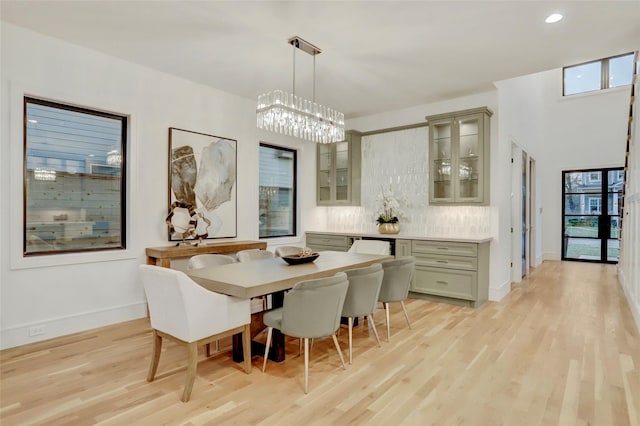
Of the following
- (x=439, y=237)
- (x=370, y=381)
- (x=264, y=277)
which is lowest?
(x=370, y=381)

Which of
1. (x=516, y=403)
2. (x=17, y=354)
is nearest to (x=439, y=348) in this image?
(x=516, y=403)

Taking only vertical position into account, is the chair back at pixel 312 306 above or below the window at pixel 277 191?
below

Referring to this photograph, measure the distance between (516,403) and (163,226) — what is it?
3.99 meters

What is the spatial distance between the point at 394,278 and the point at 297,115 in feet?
6.16

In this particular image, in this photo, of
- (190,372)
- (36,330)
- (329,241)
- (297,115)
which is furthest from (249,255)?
(329,241)

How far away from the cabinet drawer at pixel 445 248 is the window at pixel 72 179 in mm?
3839

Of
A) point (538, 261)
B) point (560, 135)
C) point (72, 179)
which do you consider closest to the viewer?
point (72, 179)

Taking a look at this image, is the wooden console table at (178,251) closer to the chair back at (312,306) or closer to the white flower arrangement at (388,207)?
the chair back at (312,306)

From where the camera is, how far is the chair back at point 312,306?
2.50 m

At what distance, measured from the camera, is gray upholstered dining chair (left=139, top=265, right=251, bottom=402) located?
7.80 ft

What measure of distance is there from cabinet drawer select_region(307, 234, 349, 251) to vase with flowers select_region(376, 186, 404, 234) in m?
0.63

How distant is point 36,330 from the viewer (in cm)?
344

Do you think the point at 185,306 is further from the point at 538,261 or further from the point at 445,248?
the point at 538,261

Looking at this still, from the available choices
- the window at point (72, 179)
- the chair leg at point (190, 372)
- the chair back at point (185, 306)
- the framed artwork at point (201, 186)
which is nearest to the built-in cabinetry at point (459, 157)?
the framed artwork at point (201, 186)
